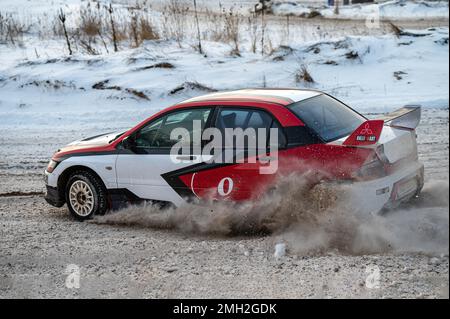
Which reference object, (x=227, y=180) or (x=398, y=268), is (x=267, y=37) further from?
(x=398, y=268)

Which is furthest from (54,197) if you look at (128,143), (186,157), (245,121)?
(245,121)

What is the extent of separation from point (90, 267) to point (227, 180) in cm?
162

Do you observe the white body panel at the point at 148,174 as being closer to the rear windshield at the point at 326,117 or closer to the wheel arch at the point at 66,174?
the wheel arch at the point at 66,174

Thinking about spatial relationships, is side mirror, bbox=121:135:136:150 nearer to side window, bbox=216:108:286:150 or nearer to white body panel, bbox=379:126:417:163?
side window, bbox=216:108:286:150

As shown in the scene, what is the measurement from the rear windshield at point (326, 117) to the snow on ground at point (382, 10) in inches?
646

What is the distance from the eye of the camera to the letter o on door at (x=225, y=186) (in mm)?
6238

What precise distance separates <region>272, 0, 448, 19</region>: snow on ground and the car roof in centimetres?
1644

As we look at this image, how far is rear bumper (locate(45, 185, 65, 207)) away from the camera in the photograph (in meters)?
7.46

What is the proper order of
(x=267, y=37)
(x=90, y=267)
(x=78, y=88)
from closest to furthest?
(x=90, y=267) < (x=78, y=88) < (x=267, y=37)

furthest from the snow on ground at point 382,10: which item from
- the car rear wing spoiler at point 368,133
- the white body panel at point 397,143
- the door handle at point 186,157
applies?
the car rear wing spoiler at point 368,133

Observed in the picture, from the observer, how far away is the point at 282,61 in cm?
1486

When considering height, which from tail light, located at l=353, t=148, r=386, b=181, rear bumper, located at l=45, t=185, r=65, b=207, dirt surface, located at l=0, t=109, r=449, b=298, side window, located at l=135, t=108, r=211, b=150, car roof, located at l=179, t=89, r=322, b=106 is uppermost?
car roof, located at l=179, t=89, r=322, b=106

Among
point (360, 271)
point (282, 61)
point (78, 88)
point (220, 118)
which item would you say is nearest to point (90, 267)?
point (220, 118)

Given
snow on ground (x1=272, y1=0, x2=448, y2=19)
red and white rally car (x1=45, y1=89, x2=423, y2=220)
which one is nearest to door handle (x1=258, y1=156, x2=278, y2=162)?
red and white rally car (x1=45, y1=89, x2=423, y2=220)
